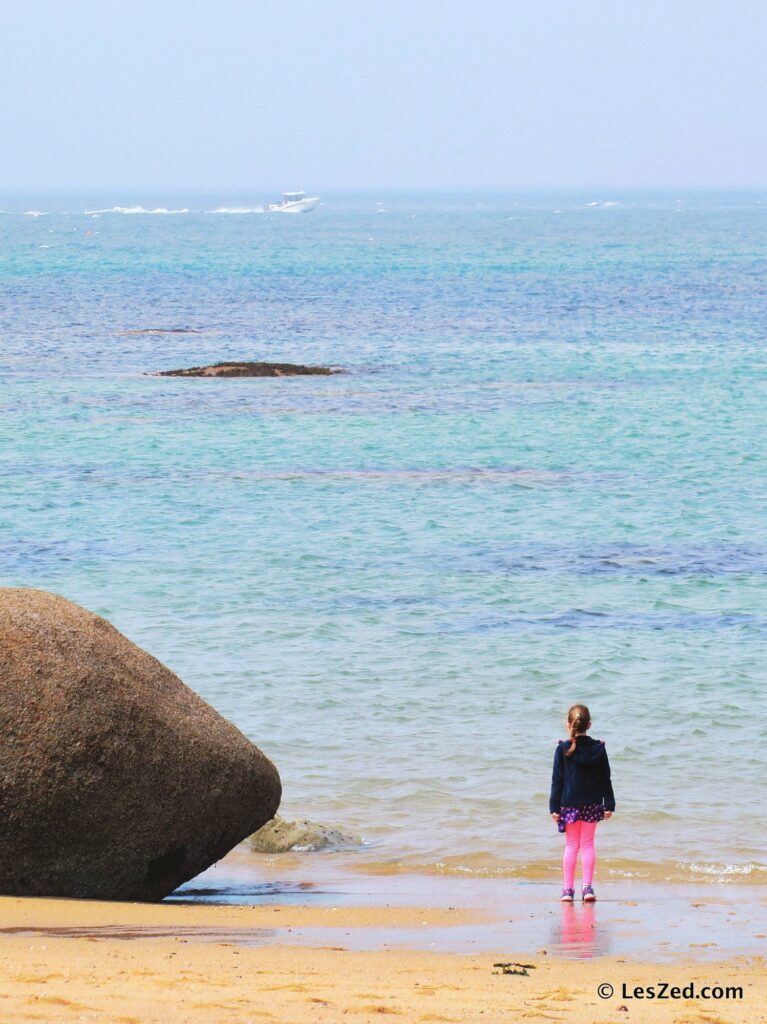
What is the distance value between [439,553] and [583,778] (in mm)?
10355

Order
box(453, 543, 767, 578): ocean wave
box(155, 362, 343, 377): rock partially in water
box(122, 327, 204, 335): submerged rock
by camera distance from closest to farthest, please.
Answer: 1. box(453, 543, 767, 578): ocean wave
2. box(155, 362, 343, 377): rock partially in water
3. box(122, 327, 204, 335): submerged rock

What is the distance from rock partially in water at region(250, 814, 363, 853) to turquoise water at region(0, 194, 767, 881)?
26 cm

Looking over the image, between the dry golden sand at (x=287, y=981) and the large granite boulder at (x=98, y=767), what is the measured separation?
0.33 m

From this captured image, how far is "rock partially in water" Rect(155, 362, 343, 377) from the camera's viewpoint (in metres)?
38.9

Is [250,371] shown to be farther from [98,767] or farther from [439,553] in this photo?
[98,767]

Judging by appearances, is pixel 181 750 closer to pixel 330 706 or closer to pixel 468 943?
pixel 468 943

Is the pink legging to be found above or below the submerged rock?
below

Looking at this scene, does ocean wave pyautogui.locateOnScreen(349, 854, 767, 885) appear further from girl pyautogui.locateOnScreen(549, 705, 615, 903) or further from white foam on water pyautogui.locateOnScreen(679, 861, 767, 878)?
girl pyautogui.locateOnScreen(549, 705, 615, 903)

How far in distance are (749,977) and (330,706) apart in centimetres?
704

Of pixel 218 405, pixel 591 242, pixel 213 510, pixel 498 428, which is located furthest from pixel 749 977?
pixel 591 242

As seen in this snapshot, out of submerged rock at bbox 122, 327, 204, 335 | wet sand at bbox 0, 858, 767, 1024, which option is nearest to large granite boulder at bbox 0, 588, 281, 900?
wet sand at bbox 0, 858, 767, 1024

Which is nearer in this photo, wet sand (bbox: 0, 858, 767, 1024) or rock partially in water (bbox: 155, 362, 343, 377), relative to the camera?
wet sand (bbox: 0, 858, 767, 1024)

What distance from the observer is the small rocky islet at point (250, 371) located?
38875mm

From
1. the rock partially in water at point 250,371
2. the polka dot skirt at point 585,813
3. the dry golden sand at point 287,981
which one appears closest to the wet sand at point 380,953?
the dry golden sand at point 287,981
